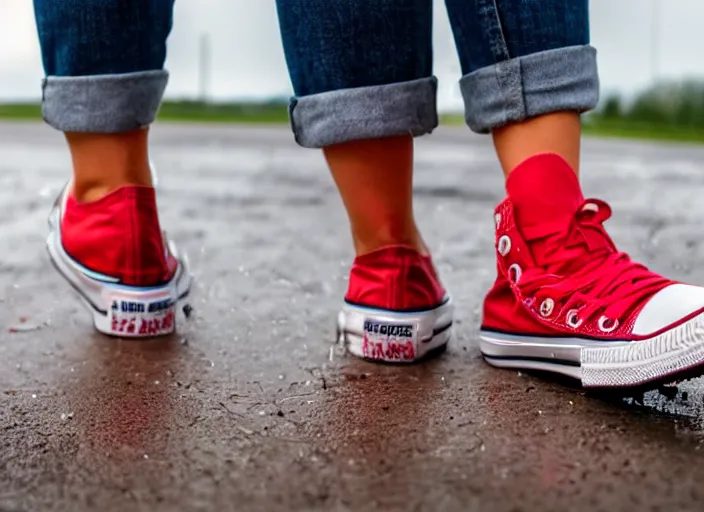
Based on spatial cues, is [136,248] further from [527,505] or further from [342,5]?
[527,505]

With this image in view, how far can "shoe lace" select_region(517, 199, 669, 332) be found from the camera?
1.07 m

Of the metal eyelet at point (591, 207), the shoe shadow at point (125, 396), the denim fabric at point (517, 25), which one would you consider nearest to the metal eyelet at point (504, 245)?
the metal eyelet at point (591, 207)

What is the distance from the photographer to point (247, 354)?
1.28 meters

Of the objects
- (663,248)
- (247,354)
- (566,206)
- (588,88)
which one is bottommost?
(663,248)

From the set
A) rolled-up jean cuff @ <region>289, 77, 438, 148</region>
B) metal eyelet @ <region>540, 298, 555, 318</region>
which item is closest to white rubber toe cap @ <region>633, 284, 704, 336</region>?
metal eyelet @ <region>540, 298, 555, 318</region>

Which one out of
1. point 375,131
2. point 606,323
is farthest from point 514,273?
point 375,131

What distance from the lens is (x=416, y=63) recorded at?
3.86 ft

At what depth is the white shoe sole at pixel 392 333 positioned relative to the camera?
123cm

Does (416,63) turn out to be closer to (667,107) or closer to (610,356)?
(610,356)

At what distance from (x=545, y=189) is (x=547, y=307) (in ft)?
0.48

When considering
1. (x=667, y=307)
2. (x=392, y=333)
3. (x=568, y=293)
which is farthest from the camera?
(x=392, y=333)

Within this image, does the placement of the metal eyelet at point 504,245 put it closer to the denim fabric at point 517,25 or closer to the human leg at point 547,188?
the human leg at point 547,188

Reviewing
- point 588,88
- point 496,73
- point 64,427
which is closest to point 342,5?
point 496,73

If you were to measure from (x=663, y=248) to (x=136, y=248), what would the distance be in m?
1.23
